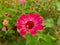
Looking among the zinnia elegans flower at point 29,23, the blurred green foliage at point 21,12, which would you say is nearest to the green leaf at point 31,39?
the zinnia elegans flower at point 29,23

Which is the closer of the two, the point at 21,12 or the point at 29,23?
the point at 29,23

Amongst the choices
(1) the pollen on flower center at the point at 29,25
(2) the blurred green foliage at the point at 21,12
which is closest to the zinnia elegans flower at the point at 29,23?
(1) the pollen on flower center at the point at 29,25

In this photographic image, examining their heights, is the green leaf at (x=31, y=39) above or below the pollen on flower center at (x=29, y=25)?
below

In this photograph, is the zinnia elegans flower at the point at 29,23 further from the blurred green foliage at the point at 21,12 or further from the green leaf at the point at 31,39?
the blurred green foliage at the point at 21,12

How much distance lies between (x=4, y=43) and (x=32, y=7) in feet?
1.23

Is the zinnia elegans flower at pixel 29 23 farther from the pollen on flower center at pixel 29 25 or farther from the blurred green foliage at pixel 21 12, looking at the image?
the blurred green foliage at pixel 21 12

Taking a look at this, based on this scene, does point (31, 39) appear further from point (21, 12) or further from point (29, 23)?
point (21, 12)

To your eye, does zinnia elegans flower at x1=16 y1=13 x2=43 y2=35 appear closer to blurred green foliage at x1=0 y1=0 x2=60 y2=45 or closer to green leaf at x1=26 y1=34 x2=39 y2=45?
green leaf at x1=26 y1=34 x2=39 y2=45

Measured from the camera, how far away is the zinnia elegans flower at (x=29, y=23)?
55.2 inches

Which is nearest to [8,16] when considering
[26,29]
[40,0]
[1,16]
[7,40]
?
[1,16]

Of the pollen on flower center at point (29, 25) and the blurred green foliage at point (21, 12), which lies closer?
the pollen on flower center at point (29, 25)

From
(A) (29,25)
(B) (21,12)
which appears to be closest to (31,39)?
(A) (29,25)

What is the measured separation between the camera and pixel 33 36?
1.43m

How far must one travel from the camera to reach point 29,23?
1449 mm
